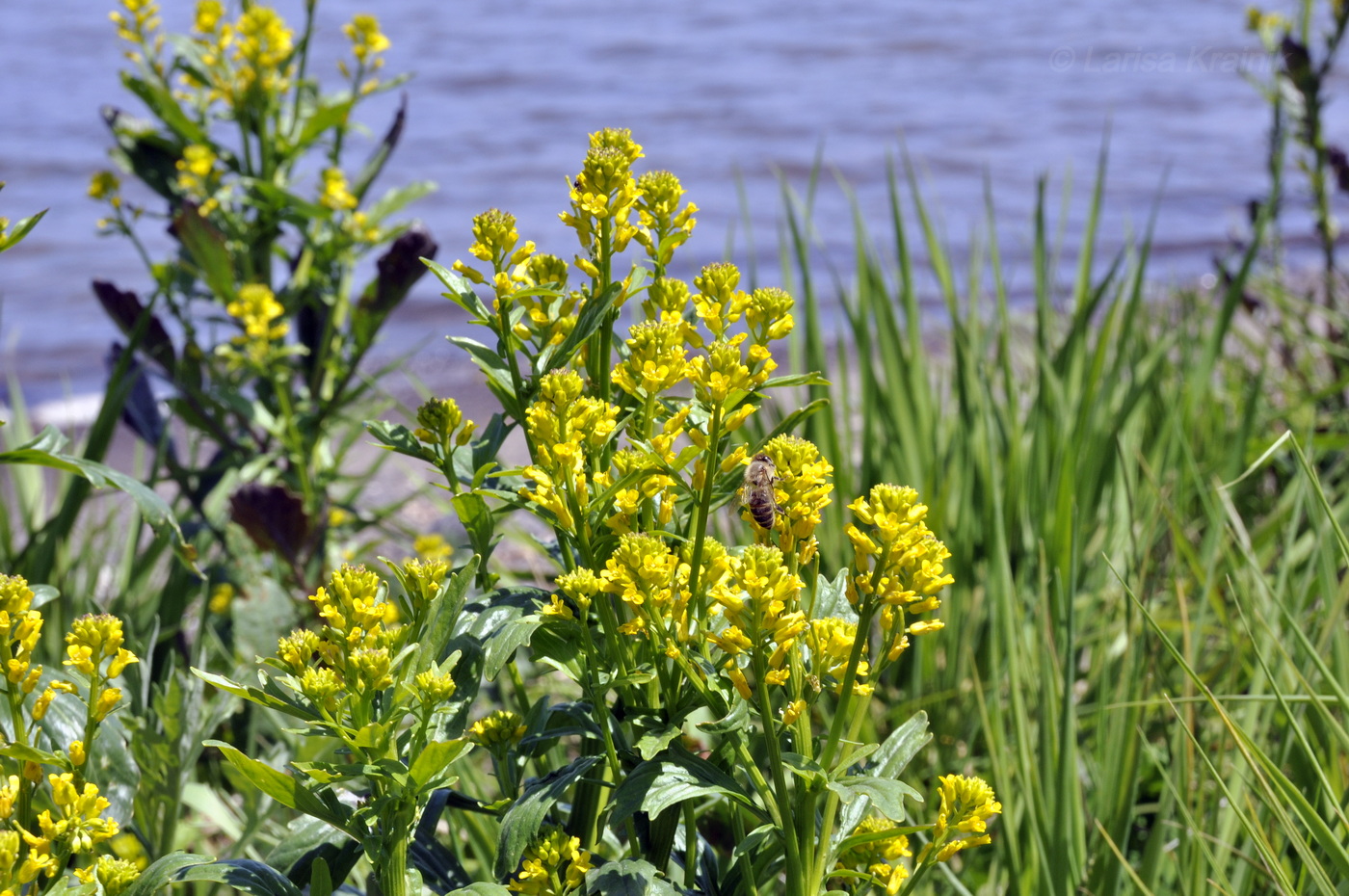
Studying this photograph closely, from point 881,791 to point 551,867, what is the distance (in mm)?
248

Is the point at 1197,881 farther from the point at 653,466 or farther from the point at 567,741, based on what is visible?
the point at 567,741

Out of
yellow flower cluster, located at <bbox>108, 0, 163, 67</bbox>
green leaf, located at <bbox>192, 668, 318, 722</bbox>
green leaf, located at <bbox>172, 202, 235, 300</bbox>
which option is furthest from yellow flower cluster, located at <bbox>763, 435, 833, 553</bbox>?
yellow flower cluster, located at <bbox>108, 0, 163, 67</bbox>

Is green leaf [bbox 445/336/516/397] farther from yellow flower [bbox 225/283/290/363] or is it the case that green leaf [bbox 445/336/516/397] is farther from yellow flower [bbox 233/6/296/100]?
yellow flower [bbox 233/6/296/100]

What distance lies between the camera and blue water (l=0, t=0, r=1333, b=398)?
6047 millimetres

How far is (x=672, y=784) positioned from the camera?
84 centimetres

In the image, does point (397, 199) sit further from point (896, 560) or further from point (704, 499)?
point (896, 560)

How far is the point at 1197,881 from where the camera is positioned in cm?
128

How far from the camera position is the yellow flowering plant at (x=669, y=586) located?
831 millimetres

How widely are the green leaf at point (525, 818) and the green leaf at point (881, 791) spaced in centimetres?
19

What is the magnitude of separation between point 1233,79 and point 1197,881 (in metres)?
10.00

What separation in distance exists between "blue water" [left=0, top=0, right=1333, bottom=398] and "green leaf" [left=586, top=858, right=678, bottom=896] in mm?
4104

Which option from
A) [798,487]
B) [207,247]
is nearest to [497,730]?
[798,487]

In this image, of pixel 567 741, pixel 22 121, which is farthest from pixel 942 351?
pixel 22 121

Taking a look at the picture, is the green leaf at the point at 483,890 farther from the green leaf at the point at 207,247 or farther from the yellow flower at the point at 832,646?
the green leaf at the point at 207,247
